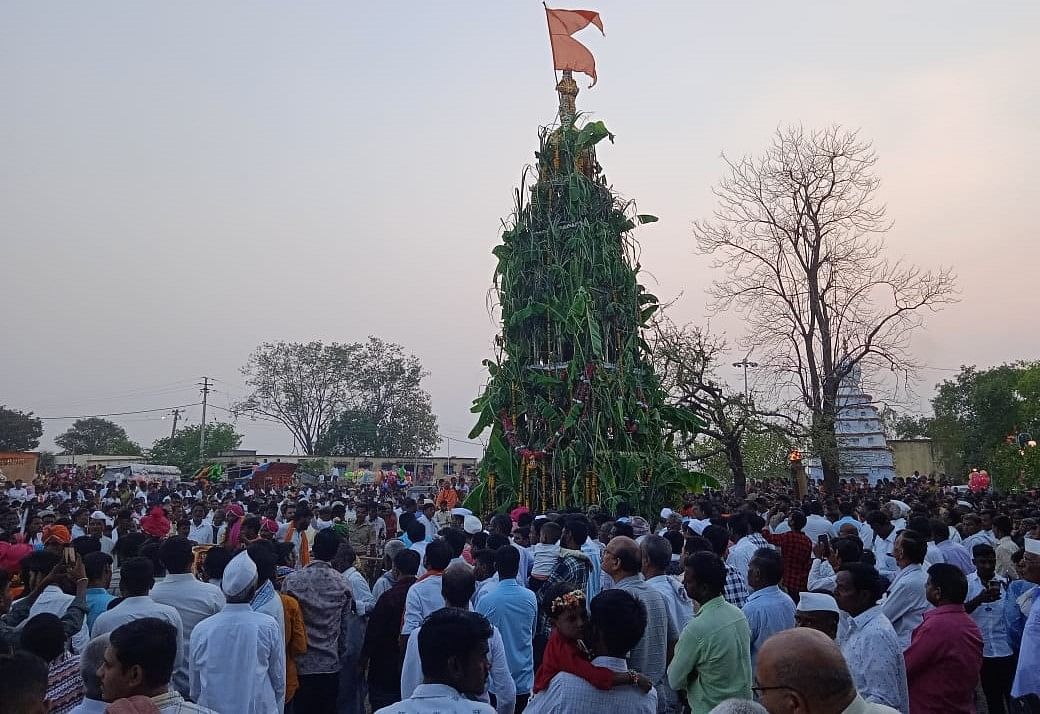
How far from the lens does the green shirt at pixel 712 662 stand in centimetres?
423

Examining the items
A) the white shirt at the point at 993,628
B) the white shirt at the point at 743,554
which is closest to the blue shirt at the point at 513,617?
the white shirt at the point at 743,554

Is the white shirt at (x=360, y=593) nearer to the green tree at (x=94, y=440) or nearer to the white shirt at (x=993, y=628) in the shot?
the white shirt at (x=993, y=628)

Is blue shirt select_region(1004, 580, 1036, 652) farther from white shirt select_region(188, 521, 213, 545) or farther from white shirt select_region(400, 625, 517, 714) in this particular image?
white shirt select_region(188, 521, 213, 545)

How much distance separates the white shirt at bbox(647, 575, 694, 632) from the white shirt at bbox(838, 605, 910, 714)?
3.69ft

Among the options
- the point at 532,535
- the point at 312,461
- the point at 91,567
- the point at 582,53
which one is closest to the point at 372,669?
the point at 91,567

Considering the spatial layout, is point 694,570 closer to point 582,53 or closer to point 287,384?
point 582,53

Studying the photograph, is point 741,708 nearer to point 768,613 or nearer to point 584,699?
point 584,699

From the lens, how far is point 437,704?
10.1 ft

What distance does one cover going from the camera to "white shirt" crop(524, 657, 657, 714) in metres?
3.53

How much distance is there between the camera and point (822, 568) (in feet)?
26.5

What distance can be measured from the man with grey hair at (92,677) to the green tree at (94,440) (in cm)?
7810

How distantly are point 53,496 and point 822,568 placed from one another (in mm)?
20663

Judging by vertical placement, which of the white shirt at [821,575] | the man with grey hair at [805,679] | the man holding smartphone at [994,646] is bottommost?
the man holding smartphone at [994,646]

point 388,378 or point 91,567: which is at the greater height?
point 388,378
